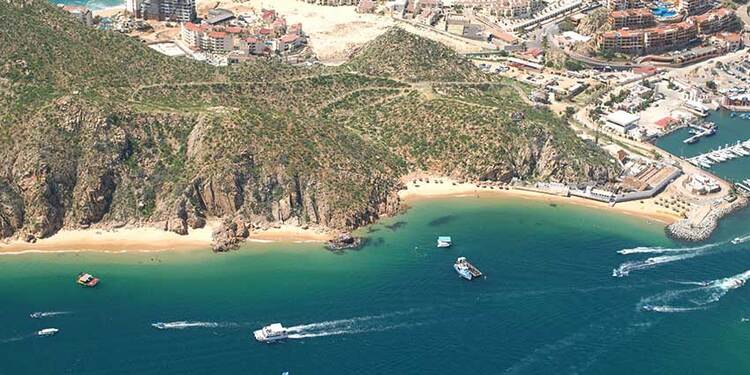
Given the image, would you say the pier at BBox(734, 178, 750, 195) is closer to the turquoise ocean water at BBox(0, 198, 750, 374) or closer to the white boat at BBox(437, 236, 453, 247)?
the turquoise ocean water at BBox(0, 198, 750, 374)

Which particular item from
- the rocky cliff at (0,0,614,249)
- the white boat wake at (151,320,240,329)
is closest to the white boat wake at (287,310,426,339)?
the white boat wake at (151,320,240,329)

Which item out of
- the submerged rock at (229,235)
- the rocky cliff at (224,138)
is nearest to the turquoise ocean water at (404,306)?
the submerged rock at (229,235)

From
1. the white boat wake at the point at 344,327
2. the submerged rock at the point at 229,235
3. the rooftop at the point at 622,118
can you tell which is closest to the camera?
the white boat wake at the point at 344,327

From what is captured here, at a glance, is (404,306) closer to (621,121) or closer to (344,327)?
(344,327)

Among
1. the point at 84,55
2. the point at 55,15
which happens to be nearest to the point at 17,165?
the point at 84,55

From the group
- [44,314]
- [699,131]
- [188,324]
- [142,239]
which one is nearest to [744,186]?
[699,131]

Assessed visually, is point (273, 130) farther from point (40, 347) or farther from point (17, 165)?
point (40, 347)

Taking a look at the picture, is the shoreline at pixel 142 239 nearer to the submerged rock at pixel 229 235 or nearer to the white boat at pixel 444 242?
the submerged rock at pixel 229 235
